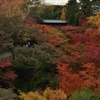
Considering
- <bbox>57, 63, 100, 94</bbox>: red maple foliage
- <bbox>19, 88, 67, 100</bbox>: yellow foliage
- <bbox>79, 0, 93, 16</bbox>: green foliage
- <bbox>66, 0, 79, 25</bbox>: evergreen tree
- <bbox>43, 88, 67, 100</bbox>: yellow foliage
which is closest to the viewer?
<bbox>19, 88, 67, 100</bbox>: yellow foliage

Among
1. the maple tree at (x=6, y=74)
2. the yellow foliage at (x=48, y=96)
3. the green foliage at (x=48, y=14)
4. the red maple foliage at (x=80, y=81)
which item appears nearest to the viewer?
the yellow foliage at (x=48, y=96)

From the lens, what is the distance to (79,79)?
46.5ft

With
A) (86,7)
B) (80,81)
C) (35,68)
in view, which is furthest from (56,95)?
(86,7)

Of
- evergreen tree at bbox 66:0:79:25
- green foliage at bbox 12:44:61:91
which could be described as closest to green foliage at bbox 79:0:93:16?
evergreen tree at bbox 66:0:79:25

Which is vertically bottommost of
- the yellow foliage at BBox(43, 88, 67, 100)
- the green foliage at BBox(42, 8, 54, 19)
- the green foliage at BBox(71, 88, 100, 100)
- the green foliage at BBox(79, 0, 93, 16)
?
the green foliage at BBox(42, 8, 54, 19)

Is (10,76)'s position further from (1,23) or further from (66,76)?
(1,23)

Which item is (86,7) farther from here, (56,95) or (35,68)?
(56,95)

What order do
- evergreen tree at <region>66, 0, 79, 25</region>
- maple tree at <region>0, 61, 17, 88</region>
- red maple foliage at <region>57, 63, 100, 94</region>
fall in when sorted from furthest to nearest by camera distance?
1. evergreen tree at <region>66, 0, 79, 25</region>
2. maple tree at <region>0, 61, 17, 88</region>
3. red maple foliage at <region>57, 63, 100, 94</region>

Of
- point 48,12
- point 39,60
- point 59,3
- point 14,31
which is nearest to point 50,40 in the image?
point 14,31

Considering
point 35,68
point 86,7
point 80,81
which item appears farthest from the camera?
point 86,7

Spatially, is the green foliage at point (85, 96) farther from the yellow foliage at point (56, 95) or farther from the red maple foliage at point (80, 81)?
the red maple foliage at point (80, 81)

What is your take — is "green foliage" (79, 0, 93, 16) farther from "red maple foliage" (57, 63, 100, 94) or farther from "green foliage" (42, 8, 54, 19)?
"red maple foliage" (57, 63, 100, 94)

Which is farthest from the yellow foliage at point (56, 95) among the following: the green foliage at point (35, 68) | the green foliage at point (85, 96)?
the green foliage at point (35, 68)

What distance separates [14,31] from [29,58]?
12.5 ft
